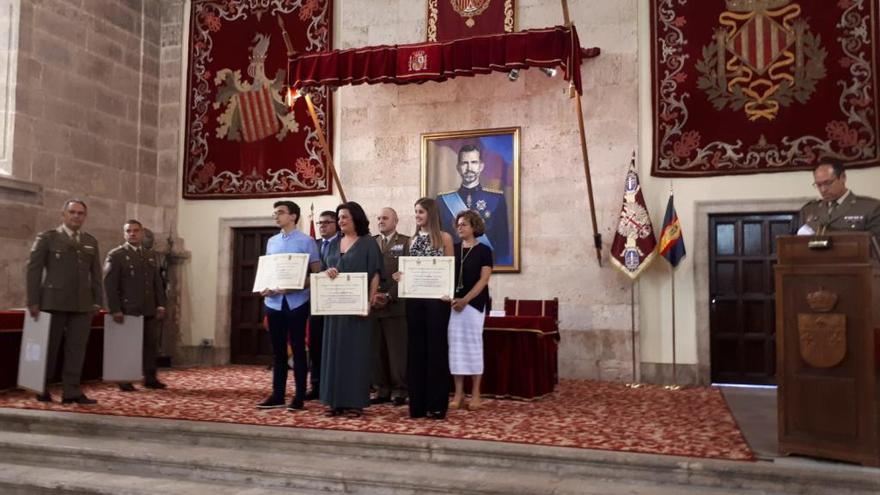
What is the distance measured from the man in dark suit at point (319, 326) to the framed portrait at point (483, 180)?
3.08 metres

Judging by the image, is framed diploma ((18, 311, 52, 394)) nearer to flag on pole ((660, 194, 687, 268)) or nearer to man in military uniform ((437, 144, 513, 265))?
man in military uniform ((437, 144, 513, 265))

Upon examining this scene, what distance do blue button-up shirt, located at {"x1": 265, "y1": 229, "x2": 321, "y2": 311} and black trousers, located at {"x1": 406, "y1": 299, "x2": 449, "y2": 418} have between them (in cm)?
81

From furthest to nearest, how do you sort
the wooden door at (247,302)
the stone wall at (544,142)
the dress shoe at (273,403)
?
the wooden door at (247,302)
the stone wall at (544,142)
the dress shoe at (273,403)

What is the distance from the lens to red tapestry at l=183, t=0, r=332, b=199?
10.0 m

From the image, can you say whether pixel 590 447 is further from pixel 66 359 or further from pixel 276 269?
pixel 66 359

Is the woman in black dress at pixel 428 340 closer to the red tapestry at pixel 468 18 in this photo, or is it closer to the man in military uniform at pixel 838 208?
the man in military uniform at pixel 838 208

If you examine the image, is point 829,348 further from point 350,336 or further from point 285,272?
point 285,272

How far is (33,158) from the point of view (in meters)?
8.67

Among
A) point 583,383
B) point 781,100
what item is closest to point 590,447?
point 583,383

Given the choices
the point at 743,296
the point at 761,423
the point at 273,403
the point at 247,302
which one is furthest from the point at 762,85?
the point at 247,302

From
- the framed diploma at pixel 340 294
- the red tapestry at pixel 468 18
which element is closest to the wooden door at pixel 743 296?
the red tapestry at pixel 468 18

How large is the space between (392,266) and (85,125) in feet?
17.3

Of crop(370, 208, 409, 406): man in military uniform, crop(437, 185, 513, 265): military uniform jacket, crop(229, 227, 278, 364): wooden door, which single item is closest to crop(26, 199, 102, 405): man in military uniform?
crop(370, 208, 409, 406): man in military uniform

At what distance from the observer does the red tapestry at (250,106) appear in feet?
32.9
